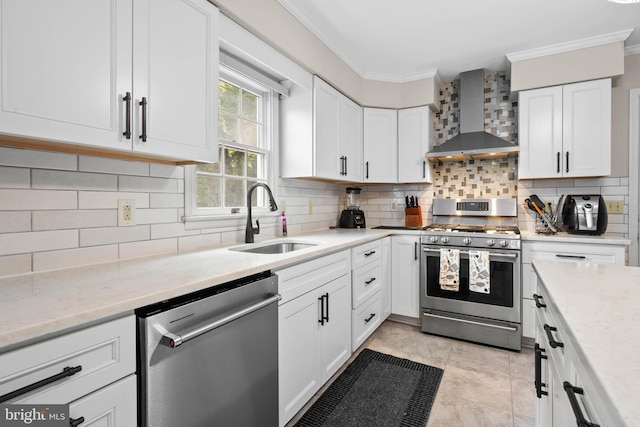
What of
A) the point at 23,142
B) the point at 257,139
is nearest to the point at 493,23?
the point at 257,139

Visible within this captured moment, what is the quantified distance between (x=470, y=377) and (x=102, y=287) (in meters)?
2.32

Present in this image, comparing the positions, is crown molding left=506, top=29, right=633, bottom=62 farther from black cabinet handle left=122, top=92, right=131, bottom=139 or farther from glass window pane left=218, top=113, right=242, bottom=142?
black cabinet handle left=122, top=92, right=131, bottom=139

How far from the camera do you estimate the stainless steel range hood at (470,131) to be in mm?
3078

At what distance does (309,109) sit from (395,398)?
2.17 meters

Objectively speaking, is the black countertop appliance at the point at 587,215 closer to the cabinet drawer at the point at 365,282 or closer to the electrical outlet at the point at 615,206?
the electrical outlet at the point at 615,206

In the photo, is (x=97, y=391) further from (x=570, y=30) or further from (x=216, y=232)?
(x=570, y=30)

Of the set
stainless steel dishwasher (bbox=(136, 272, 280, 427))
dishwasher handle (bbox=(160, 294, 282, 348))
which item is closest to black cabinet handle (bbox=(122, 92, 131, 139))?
stainless steel dishwasher (bbox=(136, 272, 280, 427))

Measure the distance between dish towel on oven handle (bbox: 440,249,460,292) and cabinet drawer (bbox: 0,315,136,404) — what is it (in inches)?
98.5

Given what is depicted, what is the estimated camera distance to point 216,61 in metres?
1.67

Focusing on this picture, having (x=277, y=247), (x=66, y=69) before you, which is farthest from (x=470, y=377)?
(x=66, y=69)

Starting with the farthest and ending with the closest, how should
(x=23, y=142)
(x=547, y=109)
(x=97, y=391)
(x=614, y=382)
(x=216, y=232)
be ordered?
1. (x=547, y=109)
2. (x=216, y=232)
3. (x=23, y=142)
4. (x=97, y=391)
5. (x=614, y=382)

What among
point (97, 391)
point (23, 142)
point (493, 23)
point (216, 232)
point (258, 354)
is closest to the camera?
point (97, 391)

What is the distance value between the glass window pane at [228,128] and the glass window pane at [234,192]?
306mm

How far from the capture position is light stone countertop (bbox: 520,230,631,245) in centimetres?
242
